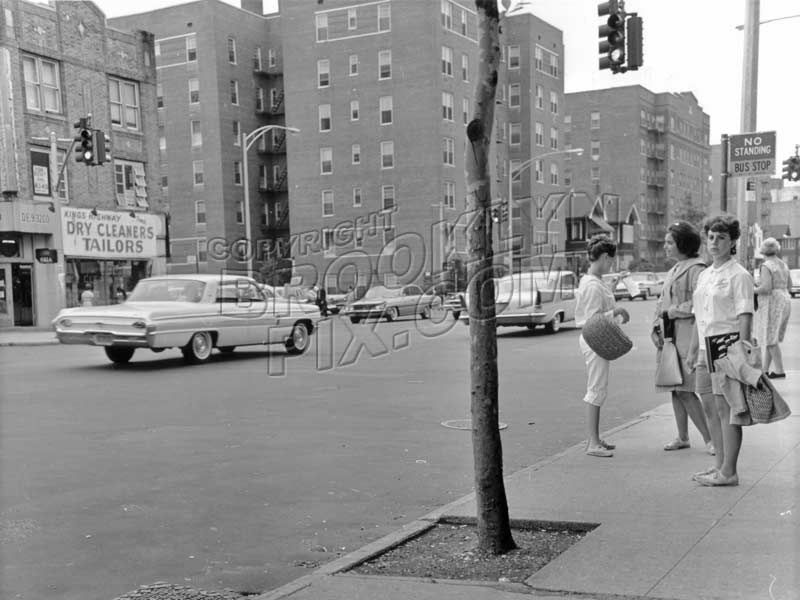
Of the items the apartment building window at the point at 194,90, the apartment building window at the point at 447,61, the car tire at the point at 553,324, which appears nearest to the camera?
the car tire at the point at 553,324

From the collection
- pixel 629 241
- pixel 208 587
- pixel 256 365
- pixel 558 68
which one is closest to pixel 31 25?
pixel 256 365

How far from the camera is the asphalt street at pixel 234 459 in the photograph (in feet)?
15.2

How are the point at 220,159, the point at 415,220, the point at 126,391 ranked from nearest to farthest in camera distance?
the point at 126,391, the point at 415,220, the point at 220,159

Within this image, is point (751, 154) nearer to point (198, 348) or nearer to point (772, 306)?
point (772, 306)

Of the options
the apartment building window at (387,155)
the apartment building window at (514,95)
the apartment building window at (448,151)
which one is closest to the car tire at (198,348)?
the apartment building window at (448,151)

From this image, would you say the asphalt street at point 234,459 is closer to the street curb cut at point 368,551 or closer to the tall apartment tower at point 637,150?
the street curb cut at point 368,551

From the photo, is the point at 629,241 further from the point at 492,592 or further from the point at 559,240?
the point at 492,592

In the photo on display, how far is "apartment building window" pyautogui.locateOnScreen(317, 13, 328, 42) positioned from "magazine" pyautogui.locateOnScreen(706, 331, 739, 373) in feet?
172

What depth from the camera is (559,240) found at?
6756 cm

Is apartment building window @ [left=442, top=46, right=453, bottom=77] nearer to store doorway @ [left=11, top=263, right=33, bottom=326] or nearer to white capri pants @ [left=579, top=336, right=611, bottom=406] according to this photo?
store doorway @ [left=11, top=263, right=33, bottom=326]

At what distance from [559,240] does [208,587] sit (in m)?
65.4

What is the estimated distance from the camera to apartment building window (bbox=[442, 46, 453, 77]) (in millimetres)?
51688

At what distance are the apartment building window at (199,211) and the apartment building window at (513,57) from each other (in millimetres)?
26193

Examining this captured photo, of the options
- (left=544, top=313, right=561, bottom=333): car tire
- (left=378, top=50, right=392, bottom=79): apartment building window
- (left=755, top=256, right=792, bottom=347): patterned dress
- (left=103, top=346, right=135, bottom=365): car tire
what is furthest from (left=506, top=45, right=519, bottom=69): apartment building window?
(left=755, top=256, right=792, bottom=347): patterned dress
